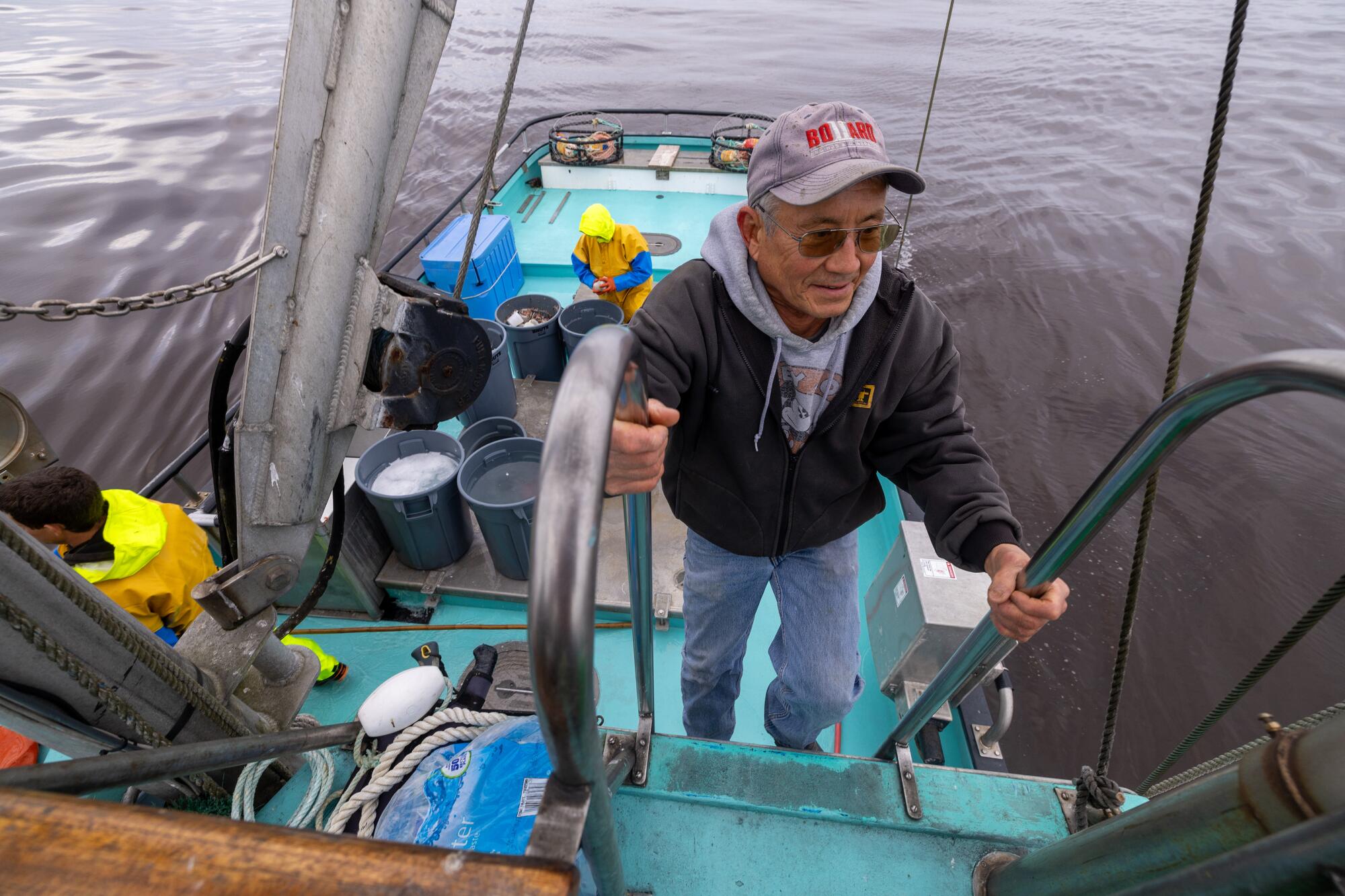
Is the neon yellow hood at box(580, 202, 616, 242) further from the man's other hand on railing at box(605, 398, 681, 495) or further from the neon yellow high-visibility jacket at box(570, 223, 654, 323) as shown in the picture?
the man's other hand on railing at box(605, 398, 681, 495)

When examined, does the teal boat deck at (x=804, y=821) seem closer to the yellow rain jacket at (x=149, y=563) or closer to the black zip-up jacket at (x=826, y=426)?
the black zip-up jacket at (x=826, y=426)

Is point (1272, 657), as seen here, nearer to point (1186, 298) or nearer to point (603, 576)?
point (1186, 298)

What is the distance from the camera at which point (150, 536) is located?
101 inches

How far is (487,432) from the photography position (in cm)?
392

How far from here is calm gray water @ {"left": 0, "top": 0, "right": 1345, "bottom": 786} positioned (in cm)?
543

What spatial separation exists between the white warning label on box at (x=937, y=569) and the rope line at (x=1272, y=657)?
95cm

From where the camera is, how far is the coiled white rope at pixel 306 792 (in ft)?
5.06

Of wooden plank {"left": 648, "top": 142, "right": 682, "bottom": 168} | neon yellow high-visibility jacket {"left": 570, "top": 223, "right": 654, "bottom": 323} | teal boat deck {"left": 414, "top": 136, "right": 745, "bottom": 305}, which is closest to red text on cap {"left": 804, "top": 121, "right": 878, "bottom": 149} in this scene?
neon yellow high-visibility jacket {"left": 570, "top": 223, "right": 654, "bottom": 323}

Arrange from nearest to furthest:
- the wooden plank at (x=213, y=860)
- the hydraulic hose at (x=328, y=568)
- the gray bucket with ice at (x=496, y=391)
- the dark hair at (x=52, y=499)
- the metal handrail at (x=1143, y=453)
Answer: the wooden plank at (x=213, y=860) → the metal handrail at (x=1143, y=453) → the hydraulic hose at (x=328, y=568) → the dark hair at (x=52, y=499) → the gray bucket with ice at (x=496, y=391)

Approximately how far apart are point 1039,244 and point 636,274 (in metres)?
9.33

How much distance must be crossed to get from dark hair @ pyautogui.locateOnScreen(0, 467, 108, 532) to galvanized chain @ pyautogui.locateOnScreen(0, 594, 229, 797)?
1562 millimetres

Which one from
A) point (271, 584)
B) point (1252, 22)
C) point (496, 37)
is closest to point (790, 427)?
point (271, 584)

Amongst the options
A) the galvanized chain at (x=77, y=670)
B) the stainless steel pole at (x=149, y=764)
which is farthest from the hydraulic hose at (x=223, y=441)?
the stainless steel pole at (x=149, y=764)

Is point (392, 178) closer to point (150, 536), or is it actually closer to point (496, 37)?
point (150, 536)
